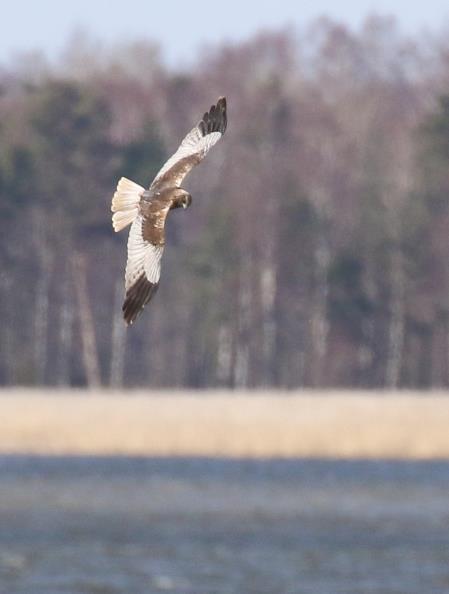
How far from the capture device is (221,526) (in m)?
21.8

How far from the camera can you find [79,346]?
44.8 meters

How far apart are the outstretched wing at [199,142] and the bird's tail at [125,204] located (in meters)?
0.37

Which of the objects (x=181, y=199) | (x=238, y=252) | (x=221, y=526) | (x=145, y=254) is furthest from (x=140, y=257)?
(x=238, y=252)

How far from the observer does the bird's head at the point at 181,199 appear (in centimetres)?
793

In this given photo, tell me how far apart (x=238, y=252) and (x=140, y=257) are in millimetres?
32970

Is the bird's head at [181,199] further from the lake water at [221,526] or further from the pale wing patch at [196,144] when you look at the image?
the lake water at [221,526]

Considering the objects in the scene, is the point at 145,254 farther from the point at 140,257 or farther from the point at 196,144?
the point at 196,144

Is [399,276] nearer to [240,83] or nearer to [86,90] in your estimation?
[86,90]

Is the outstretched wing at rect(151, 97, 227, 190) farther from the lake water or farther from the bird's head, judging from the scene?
the lake water

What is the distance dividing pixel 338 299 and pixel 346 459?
15541 mm

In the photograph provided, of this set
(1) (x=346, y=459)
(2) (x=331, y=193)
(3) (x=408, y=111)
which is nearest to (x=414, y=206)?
(2) (x=331, y=193)

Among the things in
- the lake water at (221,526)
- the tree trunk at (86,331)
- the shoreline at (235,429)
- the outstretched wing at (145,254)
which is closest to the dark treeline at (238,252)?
the tree trunk at (86,331)

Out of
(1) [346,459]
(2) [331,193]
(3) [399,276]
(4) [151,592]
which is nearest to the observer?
(4) [151,592]

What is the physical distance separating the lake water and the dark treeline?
11621 millimetres
